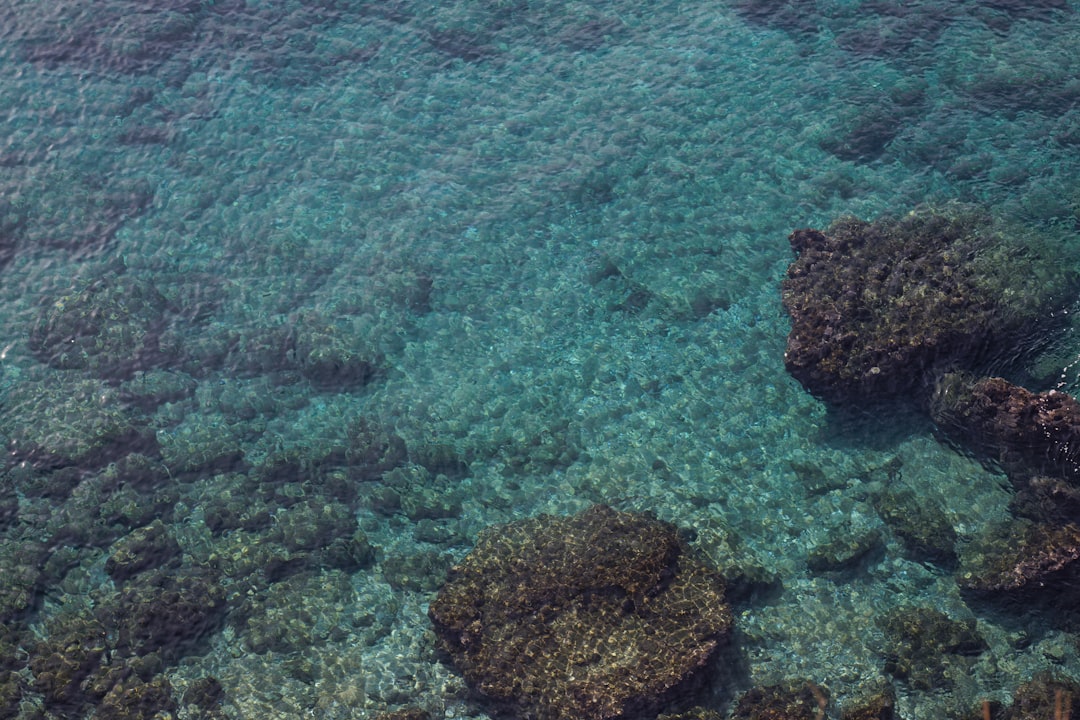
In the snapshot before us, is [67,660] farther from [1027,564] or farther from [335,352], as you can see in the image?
[1027,564]

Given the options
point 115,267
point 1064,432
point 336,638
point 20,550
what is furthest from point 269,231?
point 1064,432

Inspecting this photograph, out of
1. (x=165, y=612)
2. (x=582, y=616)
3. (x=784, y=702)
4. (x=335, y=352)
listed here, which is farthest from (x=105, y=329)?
(x=784, y=702)

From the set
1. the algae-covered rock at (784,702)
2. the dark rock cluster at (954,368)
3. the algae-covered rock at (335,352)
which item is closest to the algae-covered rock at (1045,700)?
the dark rock cluster at (954,368)

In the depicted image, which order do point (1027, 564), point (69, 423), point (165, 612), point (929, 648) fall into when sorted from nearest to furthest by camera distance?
point (929, 648), point (1027, 564), point (165, 612), point (69, 423)

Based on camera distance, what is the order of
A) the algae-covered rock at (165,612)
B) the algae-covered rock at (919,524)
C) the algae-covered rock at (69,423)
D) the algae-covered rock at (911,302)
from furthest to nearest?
the algae-covered rock at (69,423)
the algae-covered rock at (911,302)
the algae-covered rock at (919,524)
the algae-covered rock at (165,612)

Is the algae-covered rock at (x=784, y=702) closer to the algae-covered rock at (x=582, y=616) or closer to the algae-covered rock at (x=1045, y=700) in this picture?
the algae-covered rock at (x=582, y=616)

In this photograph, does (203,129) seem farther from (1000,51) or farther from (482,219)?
(1000,51)

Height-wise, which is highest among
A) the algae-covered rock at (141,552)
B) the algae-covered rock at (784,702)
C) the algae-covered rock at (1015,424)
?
the algae-covered rock at (1015,424)
